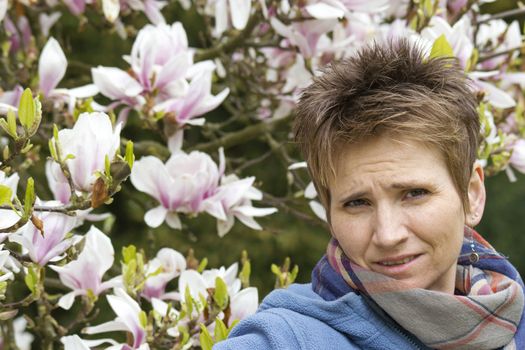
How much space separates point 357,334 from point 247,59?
4.64ft

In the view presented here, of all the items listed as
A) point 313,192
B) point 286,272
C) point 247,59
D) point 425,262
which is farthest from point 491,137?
point 247,59

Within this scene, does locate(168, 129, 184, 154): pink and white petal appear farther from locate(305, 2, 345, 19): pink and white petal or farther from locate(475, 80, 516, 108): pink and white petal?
locate(475, 80, 516, 108): pink and white petal

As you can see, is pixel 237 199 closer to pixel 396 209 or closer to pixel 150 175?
pixel 150 175

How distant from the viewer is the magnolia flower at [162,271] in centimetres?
193

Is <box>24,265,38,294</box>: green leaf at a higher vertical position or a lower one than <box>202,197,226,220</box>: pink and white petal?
higher

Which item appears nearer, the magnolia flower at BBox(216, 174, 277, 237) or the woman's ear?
the woman's ear

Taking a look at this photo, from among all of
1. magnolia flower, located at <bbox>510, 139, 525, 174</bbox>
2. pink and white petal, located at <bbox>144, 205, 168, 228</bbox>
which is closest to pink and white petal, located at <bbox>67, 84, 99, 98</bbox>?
pink and white petal, located at <bbox>144, 205, 168, 228</bbox>

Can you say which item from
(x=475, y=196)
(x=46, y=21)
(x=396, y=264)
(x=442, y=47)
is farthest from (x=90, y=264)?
(x=46, y=21)

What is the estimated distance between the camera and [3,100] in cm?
198

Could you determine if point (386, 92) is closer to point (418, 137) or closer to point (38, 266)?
point (418, 137)

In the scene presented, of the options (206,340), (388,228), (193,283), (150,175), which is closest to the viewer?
(388,228)

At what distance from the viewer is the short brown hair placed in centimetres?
151

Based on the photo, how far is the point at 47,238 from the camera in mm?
1561

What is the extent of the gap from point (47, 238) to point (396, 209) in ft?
1.84
